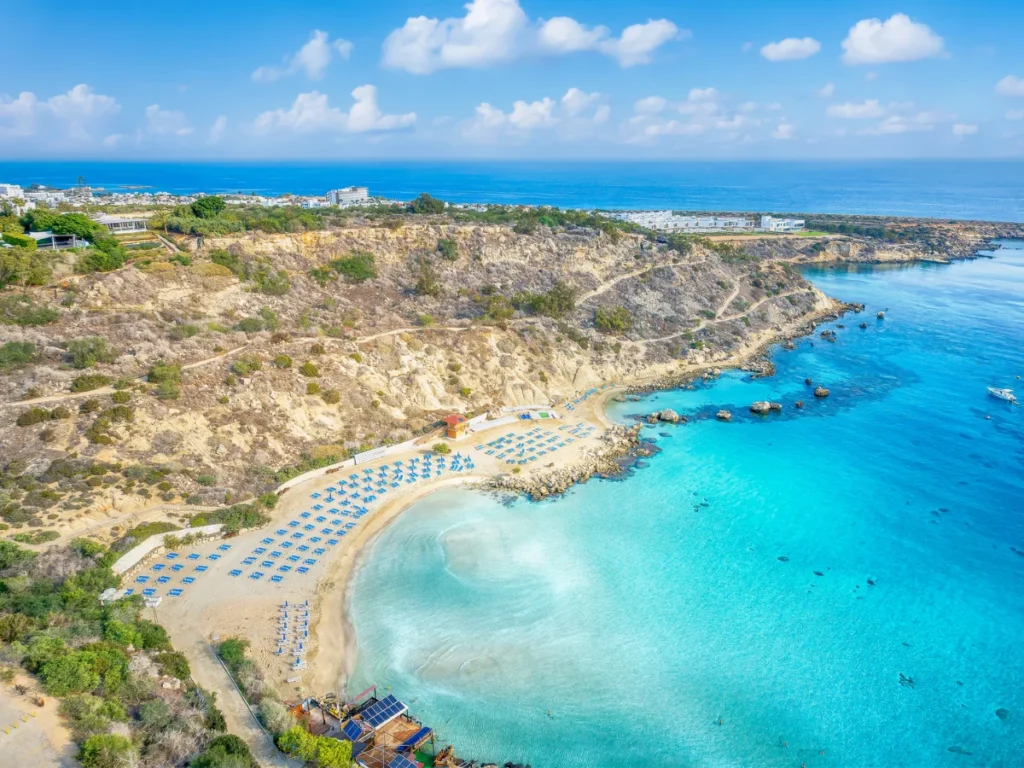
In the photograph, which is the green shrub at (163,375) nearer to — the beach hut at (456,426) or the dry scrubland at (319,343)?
the dry scrubland at (319,343)

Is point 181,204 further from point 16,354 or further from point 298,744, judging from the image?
point 298,744

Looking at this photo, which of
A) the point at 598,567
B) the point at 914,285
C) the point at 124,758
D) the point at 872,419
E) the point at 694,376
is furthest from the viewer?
the point at 914,285

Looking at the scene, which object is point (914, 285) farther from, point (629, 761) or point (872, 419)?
point (629, 761)

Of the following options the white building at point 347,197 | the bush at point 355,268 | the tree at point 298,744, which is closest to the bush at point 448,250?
the bush at point 355,268

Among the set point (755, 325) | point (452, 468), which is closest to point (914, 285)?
point (755, 325)

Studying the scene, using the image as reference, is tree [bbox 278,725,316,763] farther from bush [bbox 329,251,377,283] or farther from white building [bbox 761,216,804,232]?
white building [bbox 761,216,804,232]
